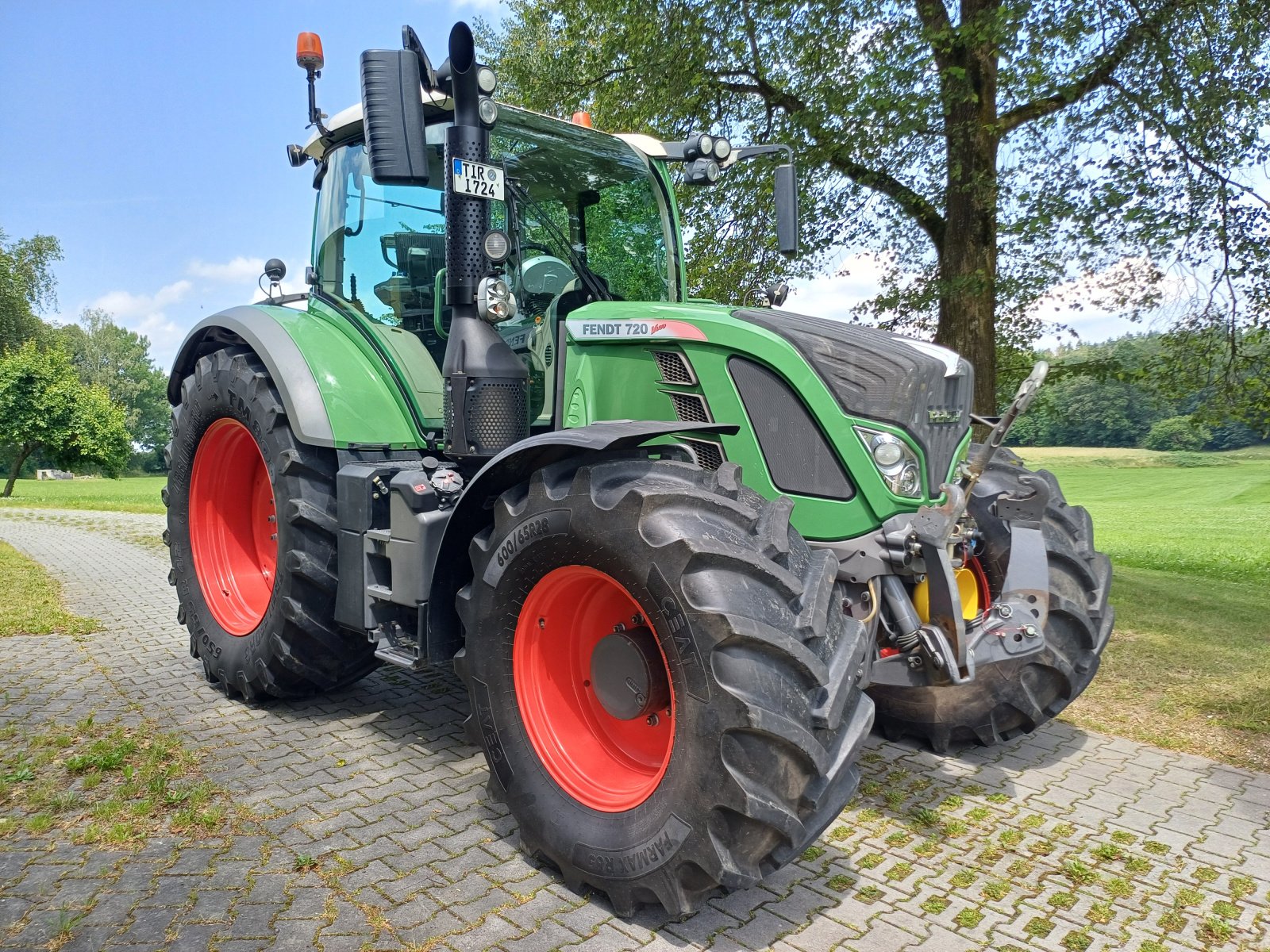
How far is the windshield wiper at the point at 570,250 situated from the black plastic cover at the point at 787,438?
1181 mm

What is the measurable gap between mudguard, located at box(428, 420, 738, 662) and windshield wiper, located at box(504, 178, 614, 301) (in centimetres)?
117

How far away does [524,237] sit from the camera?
3930mm

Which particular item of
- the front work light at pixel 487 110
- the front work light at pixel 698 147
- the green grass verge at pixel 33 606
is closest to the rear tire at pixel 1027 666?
the front work light at pixel 698 147

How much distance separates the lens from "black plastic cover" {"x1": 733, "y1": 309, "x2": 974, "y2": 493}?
2.97m

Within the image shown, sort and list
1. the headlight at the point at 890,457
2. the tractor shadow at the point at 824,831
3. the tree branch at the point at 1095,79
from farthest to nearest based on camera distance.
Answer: the tree branch at the point at 1095,79 < the headlight at the point at 890,457 < the tractor shadow at the point at 824,831

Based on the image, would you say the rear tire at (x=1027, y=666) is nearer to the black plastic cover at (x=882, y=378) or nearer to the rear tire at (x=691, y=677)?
the black plastic cover at (x=882, y=378)

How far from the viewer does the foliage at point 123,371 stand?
56.6m

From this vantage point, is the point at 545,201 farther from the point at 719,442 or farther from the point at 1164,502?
the point at 1164,502

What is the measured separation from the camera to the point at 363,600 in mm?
3729

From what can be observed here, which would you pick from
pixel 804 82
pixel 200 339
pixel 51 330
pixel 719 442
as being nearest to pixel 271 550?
pixel 200 339

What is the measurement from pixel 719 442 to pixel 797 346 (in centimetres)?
43

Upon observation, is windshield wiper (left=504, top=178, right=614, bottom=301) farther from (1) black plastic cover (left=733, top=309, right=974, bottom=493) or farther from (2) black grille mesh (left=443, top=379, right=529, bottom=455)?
(1) black plastic cover (left=733, top=309, right=974, bottom=493)

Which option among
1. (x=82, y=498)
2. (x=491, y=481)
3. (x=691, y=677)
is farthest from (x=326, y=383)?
(x=82, y=498)

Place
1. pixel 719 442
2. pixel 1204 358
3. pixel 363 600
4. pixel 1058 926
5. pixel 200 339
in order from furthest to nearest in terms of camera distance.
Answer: pixel 1204 358, pixel 200 339, pixel 363 600, pixel 719 442, pixel 1058 926
